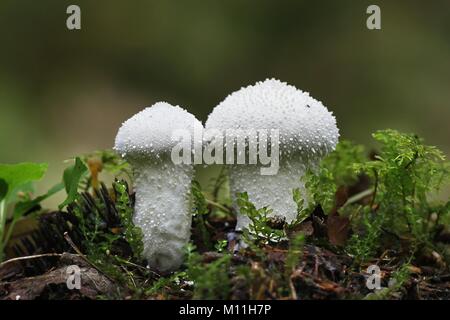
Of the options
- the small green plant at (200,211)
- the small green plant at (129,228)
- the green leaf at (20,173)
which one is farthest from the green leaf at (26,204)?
the small green plant at (200,211)

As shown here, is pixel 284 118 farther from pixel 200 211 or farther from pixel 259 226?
pixel 200 211

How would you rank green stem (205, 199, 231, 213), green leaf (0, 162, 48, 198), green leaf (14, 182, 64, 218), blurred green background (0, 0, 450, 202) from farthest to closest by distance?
blurred green background (0, 0, 450, 202) → green stem (205, 199, 231, 213) → green leaf (14, 182, 64, 218) → green leaf (0, 162, 48, 198)

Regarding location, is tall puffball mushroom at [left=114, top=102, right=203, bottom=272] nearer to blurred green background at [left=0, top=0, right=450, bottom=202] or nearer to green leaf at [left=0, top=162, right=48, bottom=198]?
green leaf at [left=0, top=162, right=48, bottom=198]

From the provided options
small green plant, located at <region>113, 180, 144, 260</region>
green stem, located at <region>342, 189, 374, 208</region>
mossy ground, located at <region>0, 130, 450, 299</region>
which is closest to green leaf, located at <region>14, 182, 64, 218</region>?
mossy ground, located at <region>0, 130, 450, 299</region>

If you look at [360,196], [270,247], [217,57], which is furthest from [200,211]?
[217,57]

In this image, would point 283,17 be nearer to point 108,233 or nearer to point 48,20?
point 48,20
